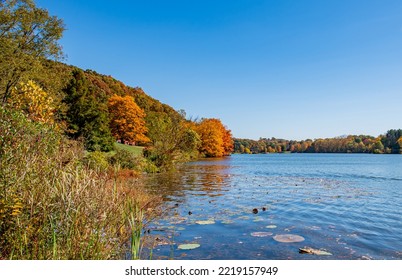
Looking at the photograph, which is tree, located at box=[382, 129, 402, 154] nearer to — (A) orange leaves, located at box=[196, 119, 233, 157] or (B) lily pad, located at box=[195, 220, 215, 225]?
(A) orange leaves, located at box=[196, 119, 233, 157]

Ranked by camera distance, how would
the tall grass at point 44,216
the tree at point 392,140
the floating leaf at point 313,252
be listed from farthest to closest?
the tree at point 392,140 → the floating leaf at point 313,252 → the tall grass at point 44,216

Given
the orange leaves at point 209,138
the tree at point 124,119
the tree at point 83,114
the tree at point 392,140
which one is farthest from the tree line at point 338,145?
the tree at point 83,114

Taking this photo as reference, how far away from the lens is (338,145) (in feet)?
419

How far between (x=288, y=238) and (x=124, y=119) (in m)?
47.9

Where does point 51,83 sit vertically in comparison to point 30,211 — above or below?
above

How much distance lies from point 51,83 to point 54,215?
965 inches

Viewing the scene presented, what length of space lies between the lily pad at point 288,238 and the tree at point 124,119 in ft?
155

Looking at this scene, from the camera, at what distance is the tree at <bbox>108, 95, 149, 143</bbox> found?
181 ft

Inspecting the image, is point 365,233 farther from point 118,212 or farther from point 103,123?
point 103,123

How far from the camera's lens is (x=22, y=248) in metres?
5.29

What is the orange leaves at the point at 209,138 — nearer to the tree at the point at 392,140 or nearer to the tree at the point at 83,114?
the tree at the point at 83,114

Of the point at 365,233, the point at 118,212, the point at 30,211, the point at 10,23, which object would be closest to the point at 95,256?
the point at 30,211

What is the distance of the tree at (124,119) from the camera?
5503 cm
